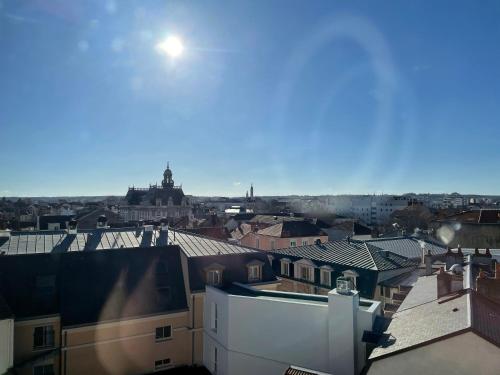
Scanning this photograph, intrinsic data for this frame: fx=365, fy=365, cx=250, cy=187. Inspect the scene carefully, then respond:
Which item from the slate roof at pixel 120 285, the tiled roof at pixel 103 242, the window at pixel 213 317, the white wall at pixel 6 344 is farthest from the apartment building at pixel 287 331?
the white wall at pixel 6 344

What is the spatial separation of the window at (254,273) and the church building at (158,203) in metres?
82.2

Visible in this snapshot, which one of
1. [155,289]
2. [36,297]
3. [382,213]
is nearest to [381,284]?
[155,289]

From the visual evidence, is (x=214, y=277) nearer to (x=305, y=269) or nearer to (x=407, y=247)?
(x=305, y=269)

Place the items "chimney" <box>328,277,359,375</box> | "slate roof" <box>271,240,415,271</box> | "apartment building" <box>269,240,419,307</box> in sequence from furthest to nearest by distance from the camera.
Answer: "slate roof" <box>271,240,415,271</box>
"apartment building" <box>269,240,419,307</box>
"chimney" <box>328,277,359,375</box>

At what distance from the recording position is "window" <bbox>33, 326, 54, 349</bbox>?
15992 millimetres

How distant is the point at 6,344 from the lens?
14.2 metres

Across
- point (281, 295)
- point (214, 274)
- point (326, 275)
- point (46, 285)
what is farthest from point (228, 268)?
point (46, 285)

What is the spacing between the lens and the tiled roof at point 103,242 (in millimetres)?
19578

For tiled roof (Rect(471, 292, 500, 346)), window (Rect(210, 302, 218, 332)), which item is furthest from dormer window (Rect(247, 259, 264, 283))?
tiled roof (Rect(471, 292, 500, 346))

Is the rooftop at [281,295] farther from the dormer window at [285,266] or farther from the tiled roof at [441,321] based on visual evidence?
the dormer window at [285,266]

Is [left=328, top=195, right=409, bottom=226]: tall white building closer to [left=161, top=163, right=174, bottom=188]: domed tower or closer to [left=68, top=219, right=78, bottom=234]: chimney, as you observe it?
[left=161, top=163, right=174, bottom=188]: domed tower

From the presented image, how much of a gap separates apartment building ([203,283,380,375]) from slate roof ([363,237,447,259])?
43.4 feet

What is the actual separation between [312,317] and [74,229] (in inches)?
638

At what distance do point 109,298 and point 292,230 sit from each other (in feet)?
98.3
